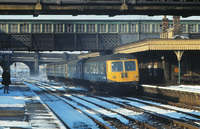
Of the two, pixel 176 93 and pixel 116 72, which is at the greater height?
pixel 116 72

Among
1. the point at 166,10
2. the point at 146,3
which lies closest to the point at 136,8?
the point at 146,3

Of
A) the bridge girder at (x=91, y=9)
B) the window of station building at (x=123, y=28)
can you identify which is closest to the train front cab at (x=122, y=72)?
the bridge girder at (x=91, y=9)

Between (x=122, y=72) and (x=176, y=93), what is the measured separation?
4625 millimetres

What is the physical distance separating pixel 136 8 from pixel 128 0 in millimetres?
447

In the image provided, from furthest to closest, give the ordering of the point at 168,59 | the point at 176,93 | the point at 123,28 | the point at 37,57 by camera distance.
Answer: the point at 37,57 → the point at 123,28 → the point at 168,59 → the point at 176,93

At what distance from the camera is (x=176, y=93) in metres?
17.8

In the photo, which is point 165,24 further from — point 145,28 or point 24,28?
point 24,28

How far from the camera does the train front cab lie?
2114 centimetres

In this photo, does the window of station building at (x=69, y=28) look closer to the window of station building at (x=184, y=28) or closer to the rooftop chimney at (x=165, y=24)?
the rooftop chimney at (x=165, y=24)

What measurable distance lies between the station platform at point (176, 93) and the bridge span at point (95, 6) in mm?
4972

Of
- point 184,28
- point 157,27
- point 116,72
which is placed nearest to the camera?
point 116,72

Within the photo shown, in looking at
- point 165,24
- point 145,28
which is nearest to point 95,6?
point 165,24

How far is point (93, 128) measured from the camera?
9.45m

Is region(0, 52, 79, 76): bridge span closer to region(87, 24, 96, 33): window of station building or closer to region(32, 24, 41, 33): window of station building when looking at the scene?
region(32, 24, 41, 33): window of station building
